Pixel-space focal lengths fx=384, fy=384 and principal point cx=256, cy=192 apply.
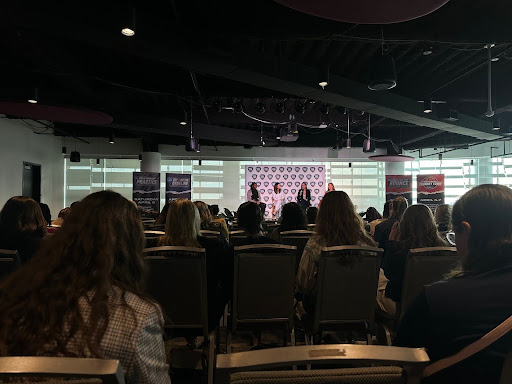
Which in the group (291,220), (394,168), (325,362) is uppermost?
(394,168)

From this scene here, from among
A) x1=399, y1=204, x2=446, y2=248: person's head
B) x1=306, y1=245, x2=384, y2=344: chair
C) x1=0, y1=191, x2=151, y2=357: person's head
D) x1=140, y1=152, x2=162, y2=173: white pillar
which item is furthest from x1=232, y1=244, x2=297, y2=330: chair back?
x1=140, y1=152, x2=162, y2=173: white pillar

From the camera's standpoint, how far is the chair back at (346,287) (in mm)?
2459

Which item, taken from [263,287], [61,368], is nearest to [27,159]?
[263,287]

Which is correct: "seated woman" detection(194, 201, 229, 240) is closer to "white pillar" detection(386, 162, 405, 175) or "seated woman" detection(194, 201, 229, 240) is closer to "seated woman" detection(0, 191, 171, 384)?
"seated woman" detection(0, 191, 171, 384)

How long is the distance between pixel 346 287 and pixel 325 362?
6.10 ft

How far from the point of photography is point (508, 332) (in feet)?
3.17

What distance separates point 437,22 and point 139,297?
4864 mm

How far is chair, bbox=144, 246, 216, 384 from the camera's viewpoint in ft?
7.47

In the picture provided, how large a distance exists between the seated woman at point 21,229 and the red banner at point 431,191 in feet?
39.6

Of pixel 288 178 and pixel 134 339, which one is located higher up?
pixel 288 178

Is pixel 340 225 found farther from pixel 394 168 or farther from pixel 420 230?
pixel 394 168

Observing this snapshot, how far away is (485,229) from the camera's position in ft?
4.00

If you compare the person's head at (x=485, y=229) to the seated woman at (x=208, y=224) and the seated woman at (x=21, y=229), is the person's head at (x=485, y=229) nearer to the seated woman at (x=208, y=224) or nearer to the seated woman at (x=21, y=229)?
the seated woman at (x=21, y=229)

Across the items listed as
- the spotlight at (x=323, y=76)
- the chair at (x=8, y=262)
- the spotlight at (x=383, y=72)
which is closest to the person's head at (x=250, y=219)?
the chair at (x=8, y=262)
